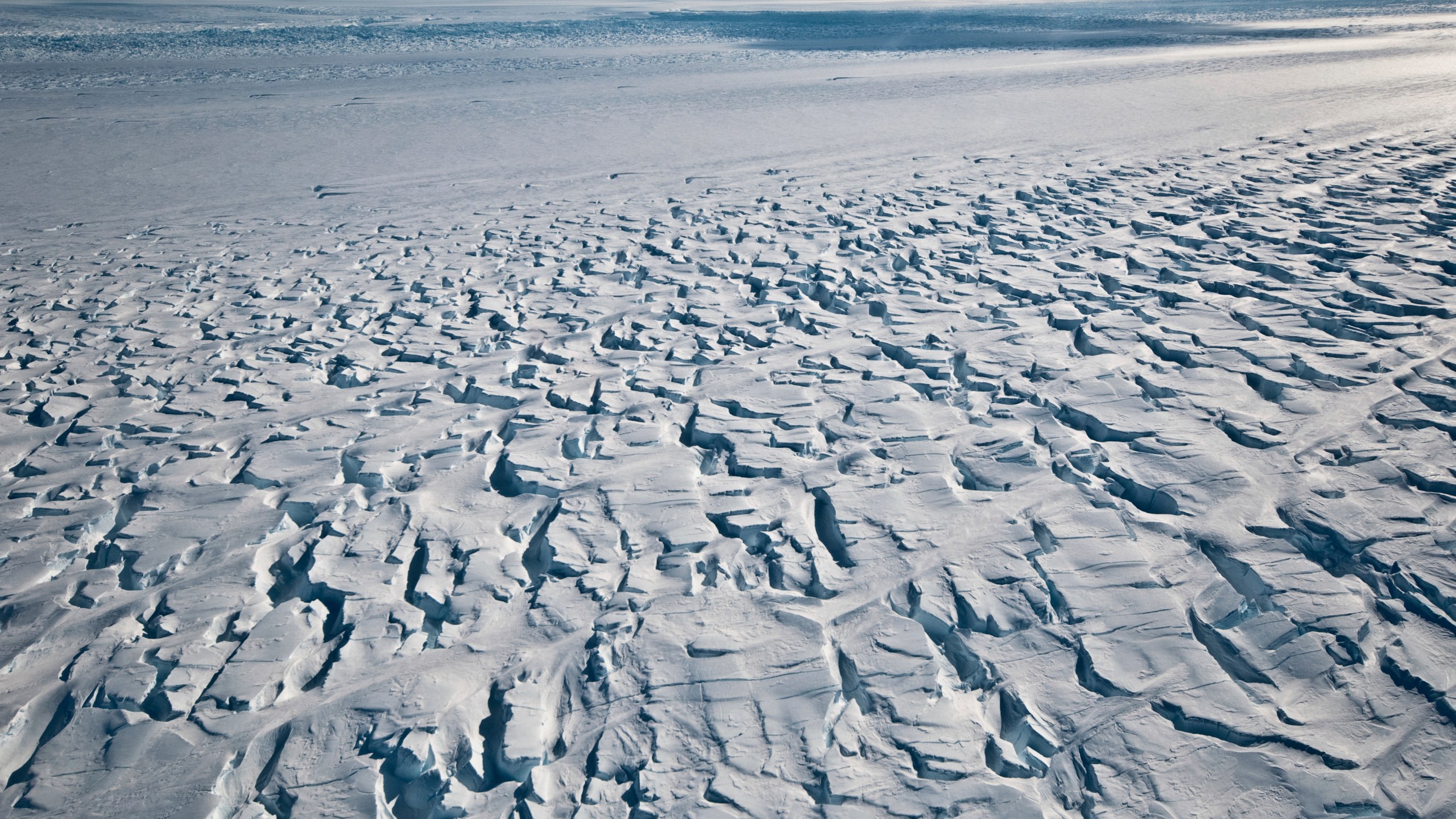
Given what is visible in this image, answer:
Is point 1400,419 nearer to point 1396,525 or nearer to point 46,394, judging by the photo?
point 1396,525

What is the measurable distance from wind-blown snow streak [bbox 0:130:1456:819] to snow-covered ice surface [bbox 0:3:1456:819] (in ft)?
0.05

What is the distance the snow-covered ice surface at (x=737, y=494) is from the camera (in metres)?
1.97

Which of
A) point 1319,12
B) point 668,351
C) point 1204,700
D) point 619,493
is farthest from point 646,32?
point 1204,700

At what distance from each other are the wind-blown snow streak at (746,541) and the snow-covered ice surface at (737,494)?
0.05ft

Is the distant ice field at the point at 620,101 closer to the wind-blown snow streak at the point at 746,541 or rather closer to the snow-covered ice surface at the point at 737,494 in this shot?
the snow-covered ice surface at the point at 737,494

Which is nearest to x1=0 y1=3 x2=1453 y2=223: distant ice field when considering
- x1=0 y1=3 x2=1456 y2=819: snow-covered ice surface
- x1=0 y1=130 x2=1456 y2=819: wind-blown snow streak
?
x1=0 y1=3 x2=1456 y2=819: snow-covered ice surface

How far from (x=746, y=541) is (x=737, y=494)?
0.26m

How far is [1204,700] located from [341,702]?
214 cm

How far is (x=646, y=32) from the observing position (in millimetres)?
18219

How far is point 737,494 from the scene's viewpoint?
9.52 feet

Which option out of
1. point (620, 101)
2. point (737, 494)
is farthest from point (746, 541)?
point (620, 101)

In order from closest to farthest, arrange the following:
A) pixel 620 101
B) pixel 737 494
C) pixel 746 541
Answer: pixel 746 541 < pixel 737 494 < pixel 620 101

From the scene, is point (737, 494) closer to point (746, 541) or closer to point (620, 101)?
point (746, 541)

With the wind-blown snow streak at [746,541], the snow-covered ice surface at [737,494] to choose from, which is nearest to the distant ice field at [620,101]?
the snow-covered ice surface at [737,494]
